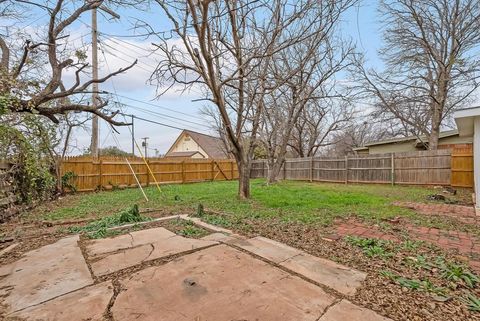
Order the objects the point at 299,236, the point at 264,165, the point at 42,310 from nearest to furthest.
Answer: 1. the point at 42,310
2. the point at 299,236
3. the point at 264,165

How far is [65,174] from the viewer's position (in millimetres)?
9164

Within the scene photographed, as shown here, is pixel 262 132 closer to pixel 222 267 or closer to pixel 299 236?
pixel 299 236

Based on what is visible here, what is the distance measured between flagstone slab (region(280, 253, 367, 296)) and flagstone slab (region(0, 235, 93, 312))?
174 centimetres

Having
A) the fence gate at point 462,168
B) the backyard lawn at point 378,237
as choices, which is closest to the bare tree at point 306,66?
the backyard lawn at point 378,237

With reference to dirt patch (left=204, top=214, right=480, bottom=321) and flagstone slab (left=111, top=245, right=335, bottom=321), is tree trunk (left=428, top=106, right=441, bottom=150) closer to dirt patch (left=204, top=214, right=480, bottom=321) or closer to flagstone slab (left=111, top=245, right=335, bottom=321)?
dirt patch (left=204, top=214, right=480, bottom=321)

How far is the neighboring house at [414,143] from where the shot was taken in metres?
12.8

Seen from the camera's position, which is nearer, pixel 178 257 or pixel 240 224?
pixel 178 257

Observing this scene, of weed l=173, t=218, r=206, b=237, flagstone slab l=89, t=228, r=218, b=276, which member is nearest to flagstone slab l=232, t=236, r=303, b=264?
flagstone slab l=89, t=228, r=218, b=276

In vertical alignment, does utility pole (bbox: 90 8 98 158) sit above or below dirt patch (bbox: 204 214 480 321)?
above

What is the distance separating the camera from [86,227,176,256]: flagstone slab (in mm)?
2797

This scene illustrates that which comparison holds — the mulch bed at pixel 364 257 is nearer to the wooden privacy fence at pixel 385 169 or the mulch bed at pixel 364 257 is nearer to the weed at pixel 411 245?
the weed at pixel 411 245

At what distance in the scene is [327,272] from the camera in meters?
2.22

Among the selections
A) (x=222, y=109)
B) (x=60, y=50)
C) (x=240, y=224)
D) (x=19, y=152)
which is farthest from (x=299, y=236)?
(x=60, y=50)

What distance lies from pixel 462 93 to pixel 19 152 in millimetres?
17585
